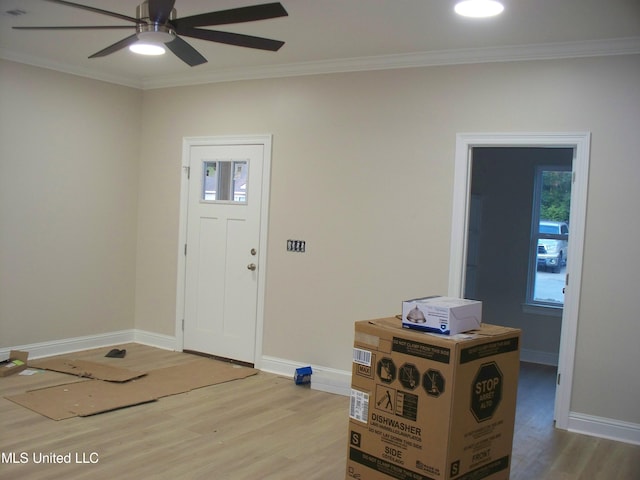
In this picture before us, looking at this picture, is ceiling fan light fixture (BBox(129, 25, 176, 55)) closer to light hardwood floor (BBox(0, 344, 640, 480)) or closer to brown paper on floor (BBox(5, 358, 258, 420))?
light hardwood floor (BBox(0, 344, 640, 480))

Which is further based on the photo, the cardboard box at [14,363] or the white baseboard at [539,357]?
the white baseboard at [539,357]

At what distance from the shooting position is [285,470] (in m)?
3.12

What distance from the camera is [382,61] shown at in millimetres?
4520

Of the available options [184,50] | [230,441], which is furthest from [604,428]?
[184,50]

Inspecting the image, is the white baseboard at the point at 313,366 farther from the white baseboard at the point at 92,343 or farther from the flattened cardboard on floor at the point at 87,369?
the flattened cardboard on floor at the point at 87,369

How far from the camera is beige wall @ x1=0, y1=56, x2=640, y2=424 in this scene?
3.82 m

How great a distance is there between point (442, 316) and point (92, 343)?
4.50 meters

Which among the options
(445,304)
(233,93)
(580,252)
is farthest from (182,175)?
(445,304)

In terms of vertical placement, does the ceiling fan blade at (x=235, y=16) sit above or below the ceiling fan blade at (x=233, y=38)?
above

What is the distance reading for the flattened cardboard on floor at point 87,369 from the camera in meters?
4.61

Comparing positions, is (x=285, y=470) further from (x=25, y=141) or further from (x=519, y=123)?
(x=25, y=141)

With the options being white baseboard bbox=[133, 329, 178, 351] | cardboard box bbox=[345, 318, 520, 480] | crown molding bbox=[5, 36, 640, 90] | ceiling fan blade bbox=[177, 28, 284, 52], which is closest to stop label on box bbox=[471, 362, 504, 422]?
cardboard box bbox=[345, 318, 520, 480]

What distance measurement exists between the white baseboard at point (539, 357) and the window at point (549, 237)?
0.48 m

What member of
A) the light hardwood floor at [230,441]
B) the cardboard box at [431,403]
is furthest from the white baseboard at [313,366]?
the cardboard box at [431,403]
